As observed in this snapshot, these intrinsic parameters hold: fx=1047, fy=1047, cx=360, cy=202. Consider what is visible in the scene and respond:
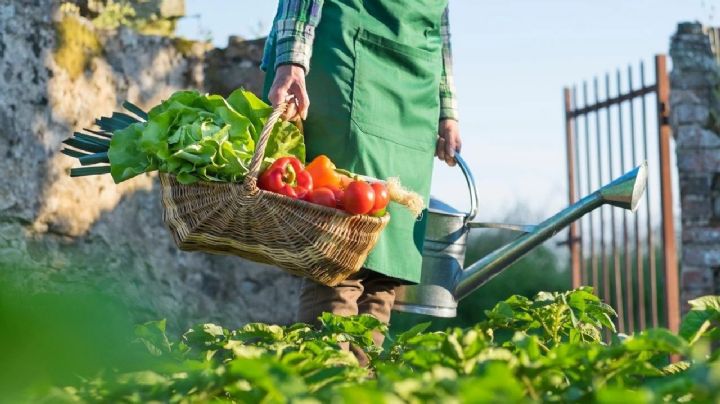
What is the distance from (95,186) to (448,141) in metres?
1.77

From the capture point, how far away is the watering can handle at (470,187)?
2.90 m

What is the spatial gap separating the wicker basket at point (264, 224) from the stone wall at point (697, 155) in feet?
14.4

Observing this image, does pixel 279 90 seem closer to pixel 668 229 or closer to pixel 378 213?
pixel 378 213

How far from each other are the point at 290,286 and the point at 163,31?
154 centimetres

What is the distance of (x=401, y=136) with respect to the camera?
2.65m

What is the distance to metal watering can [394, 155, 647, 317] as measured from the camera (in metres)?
2.91

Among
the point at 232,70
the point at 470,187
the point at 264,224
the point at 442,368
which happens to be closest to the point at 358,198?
the point at 264,224

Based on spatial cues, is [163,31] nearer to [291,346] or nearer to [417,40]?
[417,40]

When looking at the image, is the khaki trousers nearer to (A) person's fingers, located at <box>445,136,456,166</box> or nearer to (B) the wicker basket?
(B) the wicker basket

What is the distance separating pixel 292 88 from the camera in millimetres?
2396

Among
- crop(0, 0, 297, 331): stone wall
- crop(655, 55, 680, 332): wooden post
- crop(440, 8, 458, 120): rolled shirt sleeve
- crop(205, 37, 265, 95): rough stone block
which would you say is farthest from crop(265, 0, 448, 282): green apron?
crop(655, 55, 680, 332): wooden post

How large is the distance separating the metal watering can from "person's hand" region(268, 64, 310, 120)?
0.69m

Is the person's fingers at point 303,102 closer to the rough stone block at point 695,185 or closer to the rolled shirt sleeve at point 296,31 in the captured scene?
the rolled shirt sleeve at point 296,31

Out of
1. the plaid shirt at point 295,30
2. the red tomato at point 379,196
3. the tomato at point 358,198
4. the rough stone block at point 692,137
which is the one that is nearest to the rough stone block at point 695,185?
the rough stone block at point 692,137
